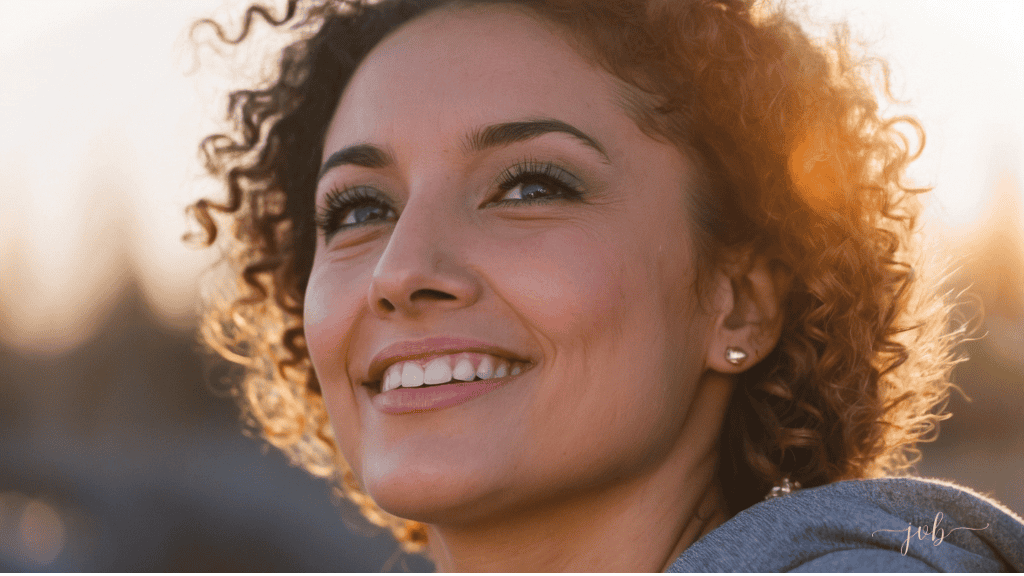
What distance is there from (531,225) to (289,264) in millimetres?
1516

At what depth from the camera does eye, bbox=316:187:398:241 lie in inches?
96.3

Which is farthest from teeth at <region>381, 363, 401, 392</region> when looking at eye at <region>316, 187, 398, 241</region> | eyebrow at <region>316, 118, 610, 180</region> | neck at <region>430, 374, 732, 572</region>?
eyebrow at <region>316, 118, 610, 180</region>

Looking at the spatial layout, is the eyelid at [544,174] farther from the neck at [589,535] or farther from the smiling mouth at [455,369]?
the neck at [589,535]

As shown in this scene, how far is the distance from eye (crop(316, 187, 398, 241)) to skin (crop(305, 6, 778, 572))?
0.12 feet

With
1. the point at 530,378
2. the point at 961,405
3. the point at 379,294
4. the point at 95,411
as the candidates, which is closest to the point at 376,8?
the point at 379,294

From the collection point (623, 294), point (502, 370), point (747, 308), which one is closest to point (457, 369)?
point (502, 370)

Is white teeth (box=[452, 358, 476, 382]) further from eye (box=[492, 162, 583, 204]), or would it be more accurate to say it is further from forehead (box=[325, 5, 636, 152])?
forehead (box=[325, 5, 636, 152])

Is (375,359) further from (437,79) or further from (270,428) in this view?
(270,428)

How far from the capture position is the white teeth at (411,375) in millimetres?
2084

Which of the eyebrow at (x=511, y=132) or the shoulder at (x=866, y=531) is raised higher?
the eyebrow at (x=511, y=132)

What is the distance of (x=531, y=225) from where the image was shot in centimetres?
214

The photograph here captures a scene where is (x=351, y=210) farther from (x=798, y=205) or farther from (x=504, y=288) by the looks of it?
(x=798, y=205)
